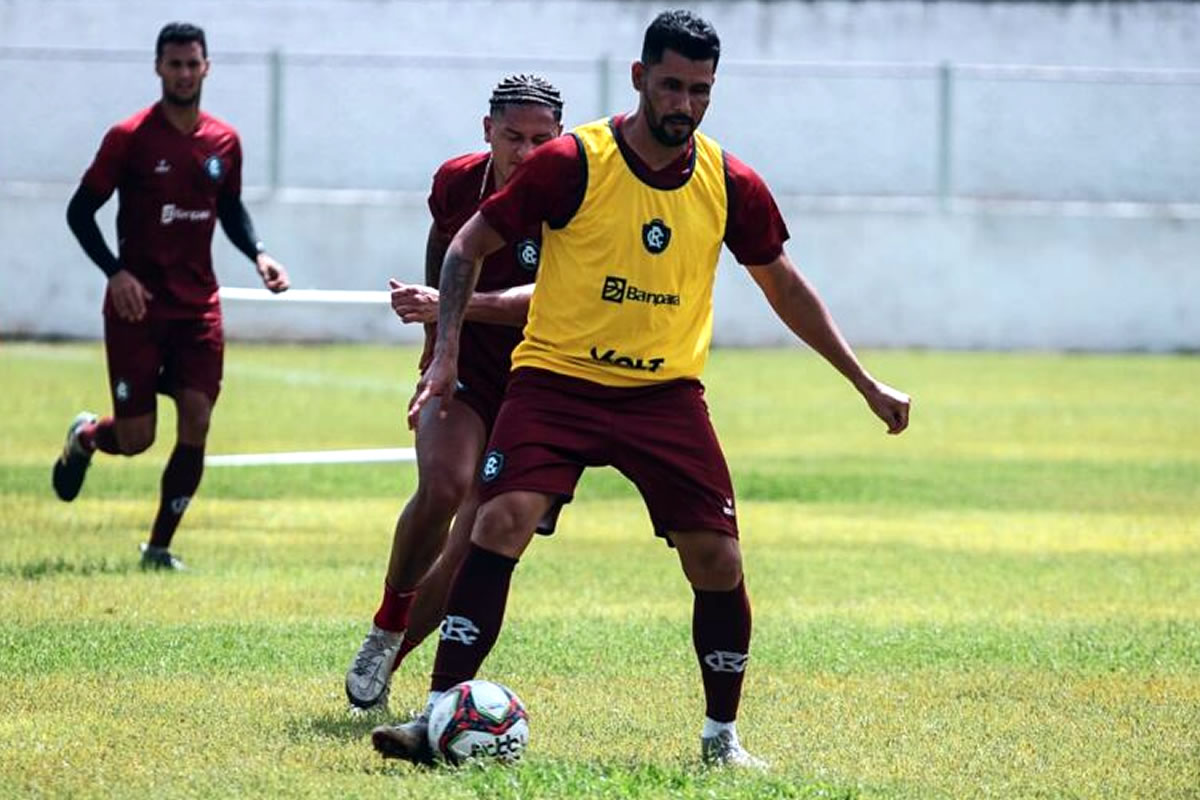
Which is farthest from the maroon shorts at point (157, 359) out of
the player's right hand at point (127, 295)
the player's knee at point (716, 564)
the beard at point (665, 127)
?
the beard at point (665, 127)

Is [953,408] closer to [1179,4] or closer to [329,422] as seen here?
[329,422]

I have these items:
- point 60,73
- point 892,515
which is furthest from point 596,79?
point 892,515

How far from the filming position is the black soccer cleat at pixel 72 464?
13.0 meters

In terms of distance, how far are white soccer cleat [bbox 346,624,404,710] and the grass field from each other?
0.14m

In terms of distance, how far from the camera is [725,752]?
729 centimetres

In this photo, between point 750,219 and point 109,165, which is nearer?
point 750,219

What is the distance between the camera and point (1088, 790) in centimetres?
703

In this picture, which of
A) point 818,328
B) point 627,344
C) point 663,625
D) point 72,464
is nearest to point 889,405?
point 818,328

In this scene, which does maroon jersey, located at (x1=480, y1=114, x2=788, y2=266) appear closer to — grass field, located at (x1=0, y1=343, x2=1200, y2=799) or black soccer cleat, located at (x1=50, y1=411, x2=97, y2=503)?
grass field, located at (x1=0, y1=343, x2=1200, y2=799)

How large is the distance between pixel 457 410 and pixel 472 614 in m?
1.32

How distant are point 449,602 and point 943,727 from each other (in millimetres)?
1945

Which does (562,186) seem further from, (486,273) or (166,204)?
(166,204)

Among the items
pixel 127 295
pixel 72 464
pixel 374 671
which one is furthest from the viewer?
pixel 72 464

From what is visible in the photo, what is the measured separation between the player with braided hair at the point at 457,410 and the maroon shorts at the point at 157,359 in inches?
150
